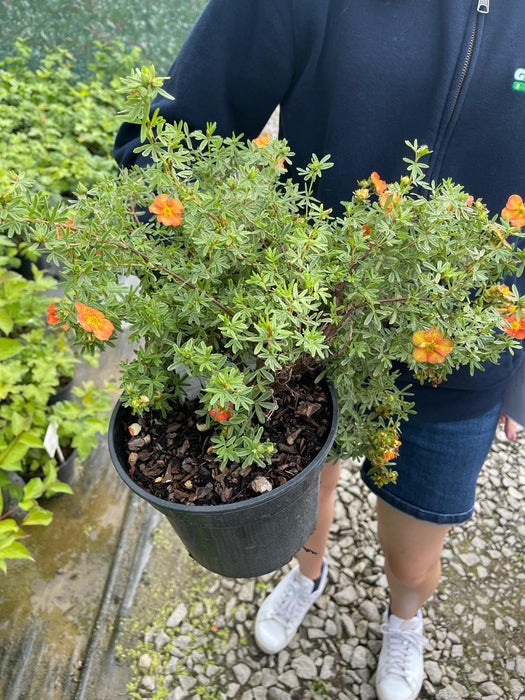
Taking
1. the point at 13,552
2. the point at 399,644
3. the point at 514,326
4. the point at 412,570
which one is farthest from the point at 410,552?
the point at 13,552

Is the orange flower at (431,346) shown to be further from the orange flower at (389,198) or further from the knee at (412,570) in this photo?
the knee at (412,570)

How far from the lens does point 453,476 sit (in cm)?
160

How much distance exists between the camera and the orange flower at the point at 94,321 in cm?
89

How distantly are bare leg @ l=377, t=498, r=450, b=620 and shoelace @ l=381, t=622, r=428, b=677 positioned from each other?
0.14m

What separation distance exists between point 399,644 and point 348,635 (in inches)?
8.9

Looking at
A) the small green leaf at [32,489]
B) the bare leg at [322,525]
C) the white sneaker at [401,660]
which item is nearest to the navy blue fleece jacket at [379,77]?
the bare leg at [322,525]

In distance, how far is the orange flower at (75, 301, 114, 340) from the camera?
2.91 ft

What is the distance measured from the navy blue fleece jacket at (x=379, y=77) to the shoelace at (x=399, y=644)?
4.51 ft

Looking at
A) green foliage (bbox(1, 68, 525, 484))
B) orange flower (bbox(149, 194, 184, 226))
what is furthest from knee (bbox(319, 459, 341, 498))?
orange flower (bbox(149, 194, 184, 226))

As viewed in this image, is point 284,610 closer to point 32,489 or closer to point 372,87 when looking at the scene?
point 32,489

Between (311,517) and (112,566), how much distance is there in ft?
4.20

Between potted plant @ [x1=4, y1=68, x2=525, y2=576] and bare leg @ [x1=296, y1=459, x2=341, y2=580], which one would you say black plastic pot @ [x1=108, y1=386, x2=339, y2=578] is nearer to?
potted plant @ [x1=4, y1=68, x2=525, y2=576]

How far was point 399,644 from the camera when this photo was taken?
2.02 metres

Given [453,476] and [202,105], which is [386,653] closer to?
[453,476]
